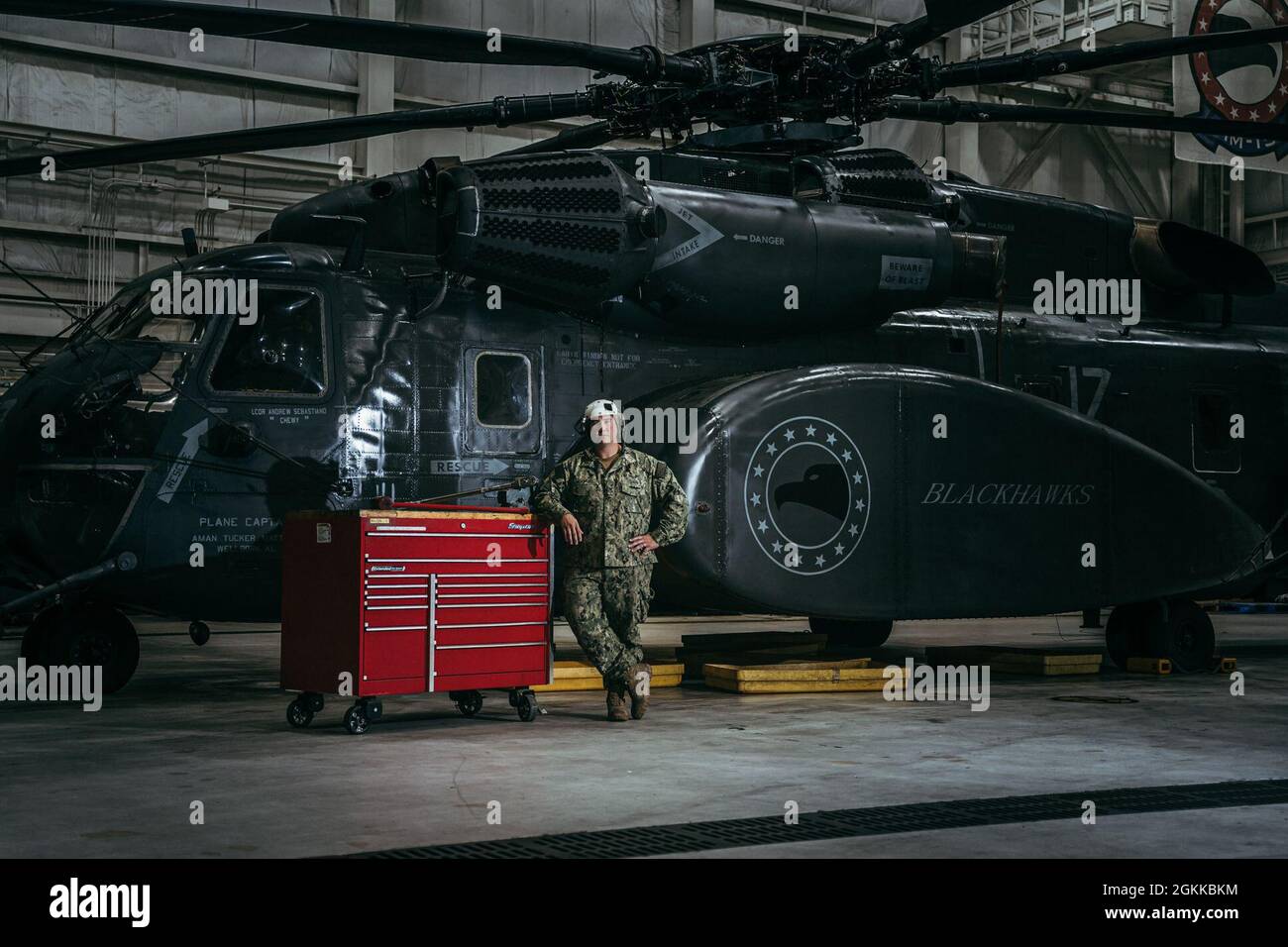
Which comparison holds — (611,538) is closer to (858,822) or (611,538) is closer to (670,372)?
(670,372)

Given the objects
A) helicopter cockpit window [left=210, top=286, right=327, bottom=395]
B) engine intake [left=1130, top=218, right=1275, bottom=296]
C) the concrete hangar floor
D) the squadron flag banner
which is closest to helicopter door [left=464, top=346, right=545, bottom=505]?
helicopter cockpit window [left=210, top=286, right=327, bottom=395]

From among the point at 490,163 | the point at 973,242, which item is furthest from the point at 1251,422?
the point at 490,163

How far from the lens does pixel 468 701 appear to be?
8727 mm

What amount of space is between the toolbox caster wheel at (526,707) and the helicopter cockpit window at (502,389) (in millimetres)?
2324

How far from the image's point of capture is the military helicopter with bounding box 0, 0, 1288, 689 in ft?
30.2

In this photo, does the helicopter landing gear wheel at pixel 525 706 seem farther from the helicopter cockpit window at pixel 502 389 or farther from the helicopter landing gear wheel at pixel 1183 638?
the helicopter landing gear wheel at pixel 1183 638

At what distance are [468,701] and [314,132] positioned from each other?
3820 mm

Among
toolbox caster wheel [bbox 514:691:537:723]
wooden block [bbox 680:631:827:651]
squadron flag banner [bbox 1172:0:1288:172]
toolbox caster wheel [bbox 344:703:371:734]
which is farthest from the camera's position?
squadron flag banner [bbox 1172:0:1288:172]

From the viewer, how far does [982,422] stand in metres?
10.8

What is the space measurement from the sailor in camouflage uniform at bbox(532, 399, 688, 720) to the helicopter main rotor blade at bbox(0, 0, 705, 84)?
2.15 meters

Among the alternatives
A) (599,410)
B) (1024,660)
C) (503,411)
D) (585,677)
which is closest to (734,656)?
(585,677)

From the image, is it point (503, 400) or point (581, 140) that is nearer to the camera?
point (503, 400)

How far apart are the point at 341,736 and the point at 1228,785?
454cm

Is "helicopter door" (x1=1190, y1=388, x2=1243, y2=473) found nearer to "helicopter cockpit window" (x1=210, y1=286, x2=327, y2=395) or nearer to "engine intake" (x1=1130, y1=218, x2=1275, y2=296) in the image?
"engine intake" (x1=1130, y1=218, x2=1275, y2=296)
